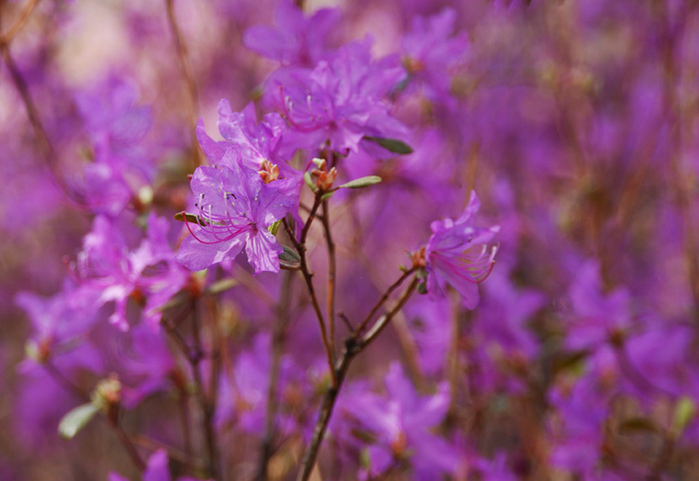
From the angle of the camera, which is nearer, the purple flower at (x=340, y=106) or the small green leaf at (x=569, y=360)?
the purple flower at (x=340, y=106)

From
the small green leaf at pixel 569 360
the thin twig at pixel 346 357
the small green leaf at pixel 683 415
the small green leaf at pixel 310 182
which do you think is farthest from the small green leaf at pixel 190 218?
the small green leaf at pixel 683 415

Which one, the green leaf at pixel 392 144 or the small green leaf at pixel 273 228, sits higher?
the green leaf at pixel 392 144

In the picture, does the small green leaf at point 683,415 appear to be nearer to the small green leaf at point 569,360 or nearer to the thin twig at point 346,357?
the small green leaf at point 569,360

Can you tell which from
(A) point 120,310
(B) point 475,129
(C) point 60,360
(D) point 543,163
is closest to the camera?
(A) point 120,310

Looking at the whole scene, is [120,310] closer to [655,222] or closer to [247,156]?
[247,156]

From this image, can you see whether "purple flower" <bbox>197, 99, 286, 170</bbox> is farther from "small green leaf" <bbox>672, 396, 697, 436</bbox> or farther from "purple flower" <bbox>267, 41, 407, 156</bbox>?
"small green leaf" <bbox>672, 396, 697, 436</bbox>

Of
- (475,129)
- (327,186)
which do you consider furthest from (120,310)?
(475,129)

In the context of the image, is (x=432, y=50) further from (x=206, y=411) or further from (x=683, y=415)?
(x=683, y=415)

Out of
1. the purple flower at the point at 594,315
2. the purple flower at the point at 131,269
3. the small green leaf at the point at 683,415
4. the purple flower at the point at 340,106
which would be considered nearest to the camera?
the purple flower at the point at 340,106
